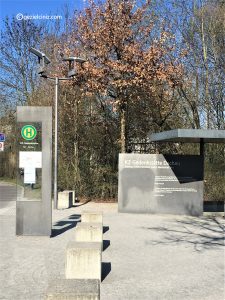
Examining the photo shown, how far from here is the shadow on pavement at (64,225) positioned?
36.7 ft

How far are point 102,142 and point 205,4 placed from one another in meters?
8.23

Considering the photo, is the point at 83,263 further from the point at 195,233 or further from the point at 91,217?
the point at 195,233

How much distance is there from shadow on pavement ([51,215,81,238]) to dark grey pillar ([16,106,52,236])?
28.5 inches

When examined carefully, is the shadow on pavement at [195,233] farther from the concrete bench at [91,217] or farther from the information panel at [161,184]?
the concrete bench at [91,217]

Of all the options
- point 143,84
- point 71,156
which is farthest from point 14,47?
point 143,84

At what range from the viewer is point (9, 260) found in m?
7.88

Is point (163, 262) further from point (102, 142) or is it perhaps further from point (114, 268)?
point (102, 142)

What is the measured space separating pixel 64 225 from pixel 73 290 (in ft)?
26.7

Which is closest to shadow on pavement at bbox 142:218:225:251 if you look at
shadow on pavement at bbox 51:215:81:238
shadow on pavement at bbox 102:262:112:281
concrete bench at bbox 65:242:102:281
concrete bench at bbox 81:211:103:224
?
concrete bench at bbox 81:211:103:224

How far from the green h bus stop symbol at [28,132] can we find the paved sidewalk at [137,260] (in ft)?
6.99

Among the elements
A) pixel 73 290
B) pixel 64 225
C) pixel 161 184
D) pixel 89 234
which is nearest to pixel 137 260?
pixel 89 234

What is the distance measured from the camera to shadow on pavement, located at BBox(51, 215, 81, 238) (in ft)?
36.7

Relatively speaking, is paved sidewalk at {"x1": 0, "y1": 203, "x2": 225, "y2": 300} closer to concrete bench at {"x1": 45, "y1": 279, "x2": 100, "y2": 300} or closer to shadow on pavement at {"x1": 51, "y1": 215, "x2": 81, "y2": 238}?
shadow on pavement at {"x1": 51, "y1": 215, "x2": 81, "y2": 238}

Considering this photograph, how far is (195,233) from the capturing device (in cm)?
1122
